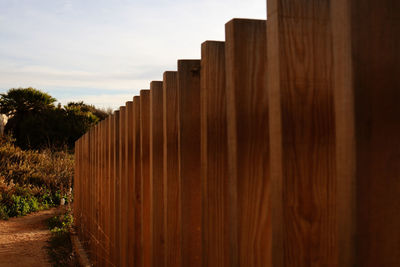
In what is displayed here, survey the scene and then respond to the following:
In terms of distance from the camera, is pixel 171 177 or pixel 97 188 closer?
pixel 171 177

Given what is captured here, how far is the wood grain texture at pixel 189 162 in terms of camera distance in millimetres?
1755

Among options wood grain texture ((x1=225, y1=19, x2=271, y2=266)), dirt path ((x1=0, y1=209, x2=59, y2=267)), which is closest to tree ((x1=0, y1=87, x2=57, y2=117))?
dirt path ((x1=0, y1=209, x2=59, y2=267))

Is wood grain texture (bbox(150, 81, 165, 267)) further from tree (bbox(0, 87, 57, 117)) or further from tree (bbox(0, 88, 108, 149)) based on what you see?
tree (bbox(0, 87, 57, 117))

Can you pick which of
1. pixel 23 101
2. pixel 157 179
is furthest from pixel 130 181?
pixel 23 101

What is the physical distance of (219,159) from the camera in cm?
150

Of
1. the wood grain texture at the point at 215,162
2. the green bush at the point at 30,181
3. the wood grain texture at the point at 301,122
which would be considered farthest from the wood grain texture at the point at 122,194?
the green bush at the point at 30,181

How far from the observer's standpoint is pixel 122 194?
3336mm

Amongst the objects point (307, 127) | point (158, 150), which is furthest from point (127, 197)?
point (307, 127)

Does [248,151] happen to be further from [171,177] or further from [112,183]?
[112,183]

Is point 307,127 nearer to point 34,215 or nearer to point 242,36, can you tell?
point 242,36

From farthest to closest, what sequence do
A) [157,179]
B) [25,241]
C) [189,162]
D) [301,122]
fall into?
[25,241] < [157,179] < [189,162] < [301,122]

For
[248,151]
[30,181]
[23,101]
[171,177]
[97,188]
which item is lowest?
[30,181]

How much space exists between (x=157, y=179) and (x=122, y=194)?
1.16 meters

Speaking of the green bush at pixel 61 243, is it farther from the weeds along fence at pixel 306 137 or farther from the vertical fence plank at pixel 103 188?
the weeds along fence at pixel 306 137
